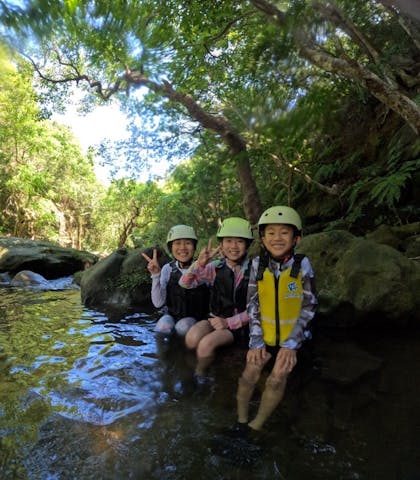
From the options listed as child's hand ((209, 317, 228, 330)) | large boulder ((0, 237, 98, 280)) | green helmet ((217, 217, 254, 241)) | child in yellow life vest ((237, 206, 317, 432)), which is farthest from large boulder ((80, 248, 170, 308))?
large boulder ((0, 237, 98, 280))

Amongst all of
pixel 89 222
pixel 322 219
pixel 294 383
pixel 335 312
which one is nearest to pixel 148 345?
pixel 294 383

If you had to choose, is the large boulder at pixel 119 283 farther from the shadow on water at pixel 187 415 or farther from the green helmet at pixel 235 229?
the green helmet at pixel 235 229

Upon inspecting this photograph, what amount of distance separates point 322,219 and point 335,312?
461 centimetres

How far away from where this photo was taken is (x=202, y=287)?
4.51m

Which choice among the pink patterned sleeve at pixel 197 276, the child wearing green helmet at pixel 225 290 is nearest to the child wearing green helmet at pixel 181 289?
the pink patterned sleeve at pixel 197 276

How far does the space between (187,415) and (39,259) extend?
39.9 feet

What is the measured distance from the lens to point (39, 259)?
13.4 metres

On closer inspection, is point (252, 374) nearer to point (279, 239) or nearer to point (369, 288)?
point (279, 239)

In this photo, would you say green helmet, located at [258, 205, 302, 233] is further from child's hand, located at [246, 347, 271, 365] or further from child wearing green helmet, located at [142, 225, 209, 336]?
child wearing green helmet, located at [142, 225, 209, 336]

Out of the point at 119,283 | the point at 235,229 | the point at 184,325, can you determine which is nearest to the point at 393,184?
the point at 235,229

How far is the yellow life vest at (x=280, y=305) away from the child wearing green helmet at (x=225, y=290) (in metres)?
0.59

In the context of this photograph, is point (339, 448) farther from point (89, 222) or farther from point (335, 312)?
point (89, 222)

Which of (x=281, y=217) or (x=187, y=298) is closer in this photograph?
(x=281, y=217)

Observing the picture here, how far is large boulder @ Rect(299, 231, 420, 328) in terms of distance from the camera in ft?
15.5
